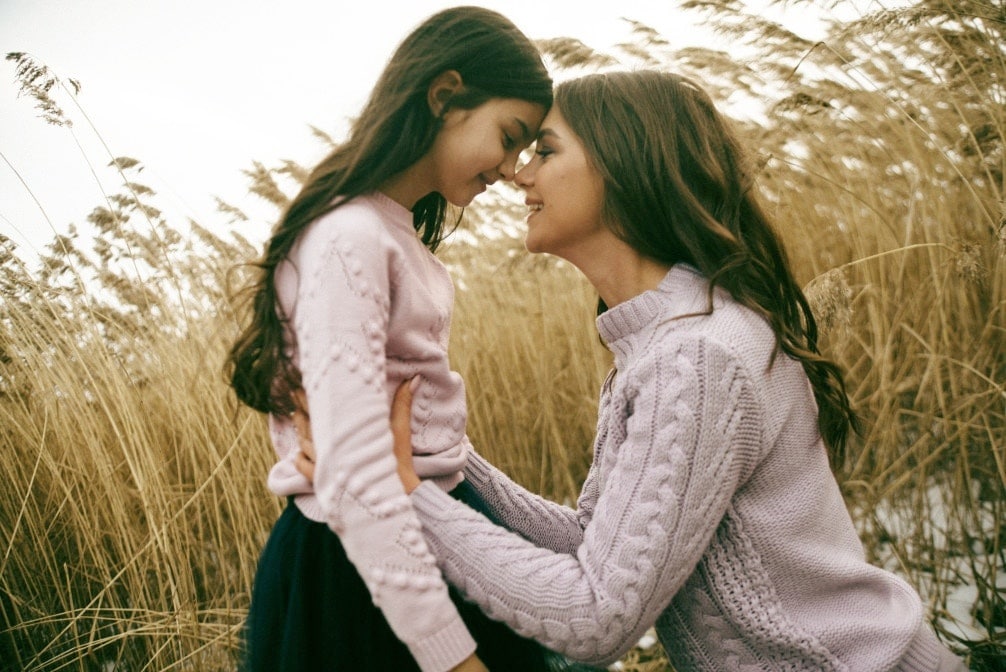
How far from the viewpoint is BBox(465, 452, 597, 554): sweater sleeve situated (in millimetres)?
1440

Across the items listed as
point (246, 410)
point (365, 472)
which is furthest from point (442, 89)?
point (246, 410)

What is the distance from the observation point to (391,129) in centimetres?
128

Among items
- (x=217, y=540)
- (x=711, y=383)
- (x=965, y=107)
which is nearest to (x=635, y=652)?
(x=217, y=540)

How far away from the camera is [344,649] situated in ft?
3.67

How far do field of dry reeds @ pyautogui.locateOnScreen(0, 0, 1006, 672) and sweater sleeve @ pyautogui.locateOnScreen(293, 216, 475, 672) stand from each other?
884 millimetres

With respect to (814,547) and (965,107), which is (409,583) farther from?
(965,107)

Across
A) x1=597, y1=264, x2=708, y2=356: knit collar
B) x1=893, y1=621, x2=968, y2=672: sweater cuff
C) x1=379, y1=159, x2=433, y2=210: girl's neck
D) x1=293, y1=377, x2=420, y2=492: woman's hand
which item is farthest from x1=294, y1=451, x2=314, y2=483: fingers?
x1=893, y1=621, x2=968, y2=672: sweater cuff

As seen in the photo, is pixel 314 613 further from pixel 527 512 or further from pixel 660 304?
pixel 660 304

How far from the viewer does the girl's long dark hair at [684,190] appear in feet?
4.28

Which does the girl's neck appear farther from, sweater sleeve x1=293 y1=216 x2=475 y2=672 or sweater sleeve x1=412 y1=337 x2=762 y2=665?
sweater sleeve x1=412 y1=337 x2=762 y2=665

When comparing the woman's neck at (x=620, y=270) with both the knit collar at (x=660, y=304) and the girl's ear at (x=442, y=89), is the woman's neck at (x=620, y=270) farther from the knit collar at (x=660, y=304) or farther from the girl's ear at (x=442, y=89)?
the girl's ear at (x=442, y=89)

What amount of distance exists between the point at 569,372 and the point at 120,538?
166 cm

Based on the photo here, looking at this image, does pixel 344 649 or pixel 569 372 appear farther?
pixel 569 372

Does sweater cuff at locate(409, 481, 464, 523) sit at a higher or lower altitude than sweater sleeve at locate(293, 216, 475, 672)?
lower
